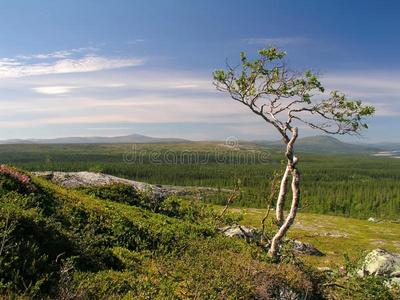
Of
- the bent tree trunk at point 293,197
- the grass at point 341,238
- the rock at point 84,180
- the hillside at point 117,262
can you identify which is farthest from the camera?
the grass at point 341,238

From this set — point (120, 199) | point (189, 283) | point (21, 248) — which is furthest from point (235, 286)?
point (120, 199)

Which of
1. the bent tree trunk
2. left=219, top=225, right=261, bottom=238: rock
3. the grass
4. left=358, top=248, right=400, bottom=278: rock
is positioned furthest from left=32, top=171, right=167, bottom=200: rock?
the grass

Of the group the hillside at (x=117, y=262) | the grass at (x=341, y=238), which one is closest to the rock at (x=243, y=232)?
the hillside at (x=117, y=262)

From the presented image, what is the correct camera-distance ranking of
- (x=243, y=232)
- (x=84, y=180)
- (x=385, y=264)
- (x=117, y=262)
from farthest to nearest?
(x=84, y=180)
(x=385, y=264)
(x=243, y=232)
(x=117, y=262)

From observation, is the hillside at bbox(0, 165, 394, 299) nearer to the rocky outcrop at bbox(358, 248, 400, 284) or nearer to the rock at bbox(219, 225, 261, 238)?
the rock at bbox(219, 225, 261, 238)

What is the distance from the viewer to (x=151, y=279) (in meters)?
7.06

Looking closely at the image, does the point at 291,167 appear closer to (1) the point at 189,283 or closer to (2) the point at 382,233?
(1) the point at 189,283

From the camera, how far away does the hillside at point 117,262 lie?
598cm

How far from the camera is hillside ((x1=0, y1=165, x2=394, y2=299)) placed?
19.6 feet

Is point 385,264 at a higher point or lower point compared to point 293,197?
lower

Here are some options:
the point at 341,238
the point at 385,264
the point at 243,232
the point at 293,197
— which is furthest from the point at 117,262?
the point at 341,238

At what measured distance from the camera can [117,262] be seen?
810 cm

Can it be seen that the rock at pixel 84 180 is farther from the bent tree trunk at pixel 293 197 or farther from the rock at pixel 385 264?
the rock at pixel 385 264

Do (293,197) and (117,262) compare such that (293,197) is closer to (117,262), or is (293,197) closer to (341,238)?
(117,262)
